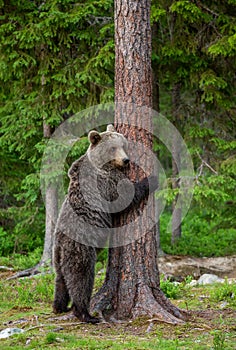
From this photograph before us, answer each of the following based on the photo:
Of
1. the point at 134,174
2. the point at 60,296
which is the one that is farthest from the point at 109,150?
the point at 60,296

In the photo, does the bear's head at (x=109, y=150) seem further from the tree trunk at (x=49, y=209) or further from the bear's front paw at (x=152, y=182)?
the tree trunk at (x=49, y=209)

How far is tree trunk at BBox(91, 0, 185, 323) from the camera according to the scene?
21.8ft

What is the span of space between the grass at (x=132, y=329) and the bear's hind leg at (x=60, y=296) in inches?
5.7

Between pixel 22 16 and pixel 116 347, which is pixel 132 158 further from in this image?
pixel 22 16

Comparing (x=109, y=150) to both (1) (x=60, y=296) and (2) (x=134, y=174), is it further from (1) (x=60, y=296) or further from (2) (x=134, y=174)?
(1) (x=60, y=296)

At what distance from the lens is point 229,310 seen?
23.5ft

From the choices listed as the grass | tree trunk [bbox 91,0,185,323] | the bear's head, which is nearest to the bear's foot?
the grass

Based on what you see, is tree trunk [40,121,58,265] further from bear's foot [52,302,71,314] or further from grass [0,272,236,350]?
bear's foot [52,302,71,314]

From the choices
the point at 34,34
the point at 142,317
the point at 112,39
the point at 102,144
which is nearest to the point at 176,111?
the point at 112,39

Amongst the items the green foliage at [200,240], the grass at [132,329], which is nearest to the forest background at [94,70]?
the green foliage at [200,240]

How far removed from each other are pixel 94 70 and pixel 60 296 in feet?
18.6

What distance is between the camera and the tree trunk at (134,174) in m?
6.64

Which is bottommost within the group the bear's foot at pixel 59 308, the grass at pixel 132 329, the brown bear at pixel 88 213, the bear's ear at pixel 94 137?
the grass at pixel 132 329

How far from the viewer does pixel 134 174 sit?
677cm
